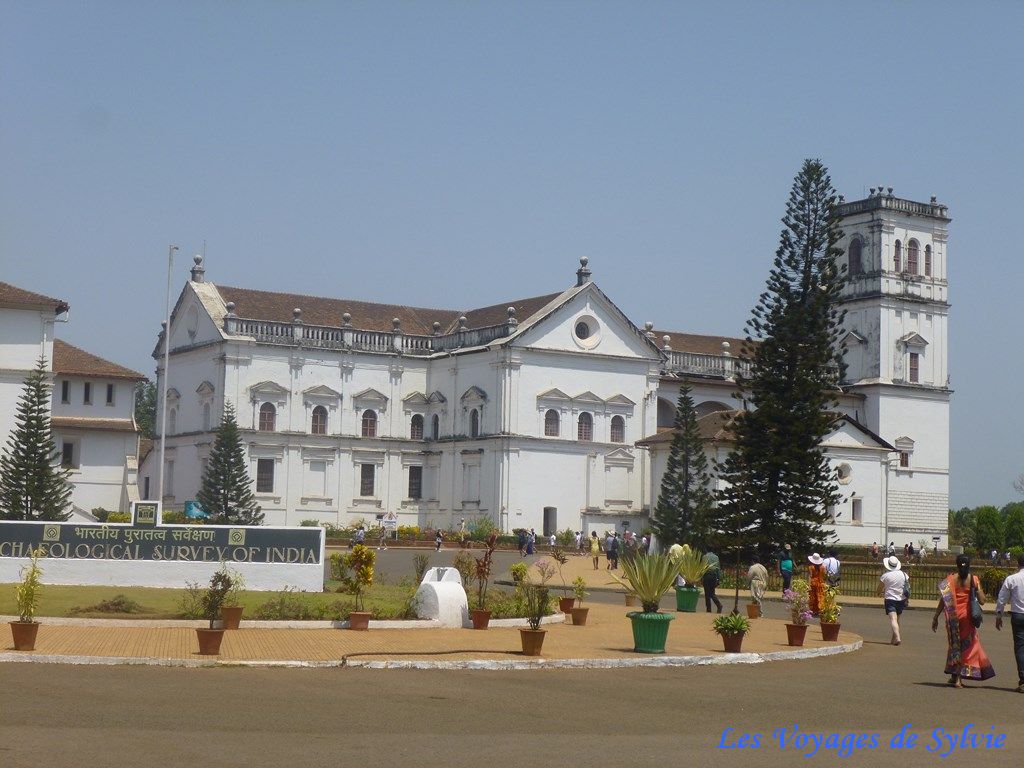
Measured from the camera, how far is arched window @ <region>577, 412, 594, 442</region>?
66438 millimetres

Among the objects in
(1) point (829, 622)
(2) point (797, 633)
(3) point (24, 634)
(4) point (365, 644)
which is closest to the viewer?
(3) point (24, 634)

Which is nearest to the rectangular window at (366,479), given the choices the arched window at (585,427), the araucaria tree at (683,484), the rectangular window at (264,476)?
the rectangular window at (264,476)

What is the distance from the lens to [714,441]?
186 ft

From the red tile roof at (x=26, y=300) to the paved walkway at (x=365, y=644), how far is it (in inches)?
1438

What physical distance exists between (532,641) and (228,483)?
1734 inches

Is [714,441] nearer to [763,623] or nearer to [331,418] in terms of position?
[331,418]

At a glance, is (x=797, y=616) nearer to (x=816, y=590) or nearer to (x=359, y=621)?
(x=816, y=590)

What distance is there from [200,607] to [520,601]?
5.06 m

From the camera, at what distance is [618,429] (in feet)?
221

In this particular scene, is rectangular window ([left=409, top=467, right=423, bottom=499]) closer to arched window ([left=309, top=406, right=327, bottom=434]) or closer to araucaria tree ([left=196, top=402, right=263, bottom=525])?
arched window ([left=309, top=406, right=327, bottom=434])

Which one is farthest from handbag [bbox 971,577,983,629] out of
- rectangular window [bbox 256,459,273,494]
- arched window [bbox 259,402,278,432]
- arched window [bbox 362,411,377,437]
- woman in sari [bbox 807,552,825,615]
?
arched window [bbox 362,411,377,437]

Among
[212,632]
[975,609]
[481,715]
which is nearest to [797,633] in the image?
[975,609]

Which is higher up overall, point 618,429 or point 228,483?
point 618,429

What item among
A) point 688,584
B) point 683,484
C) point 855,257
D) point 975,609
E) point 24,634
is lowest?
point 24,634
